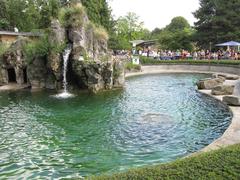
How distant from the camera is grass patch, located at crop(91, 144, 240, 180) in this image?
708cm

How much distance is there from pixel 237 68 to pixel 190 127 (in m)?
26.9

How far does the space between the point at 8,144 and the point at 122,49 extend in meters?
48.7

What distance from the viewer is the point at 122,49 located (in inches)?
2459

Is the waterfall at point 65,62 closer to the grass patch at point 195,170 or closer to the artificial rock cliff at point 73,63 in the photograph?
the artificial rock cliff at point 73,63

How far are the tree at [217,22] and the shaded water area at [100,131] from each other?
106 ft

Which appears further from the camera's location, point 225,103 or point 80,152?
point 225,103

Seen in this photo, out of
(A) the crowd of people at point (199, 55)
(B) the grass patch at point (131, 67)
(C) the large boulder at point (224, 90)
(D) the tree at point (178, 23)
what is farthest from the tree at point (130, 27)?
(C) the large boulder at point (224, 90)

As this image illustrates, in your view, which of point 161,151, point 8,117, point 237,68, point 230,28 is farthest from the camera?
point 230,28

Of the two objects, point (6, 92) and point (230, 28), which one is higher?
point (230, 28)

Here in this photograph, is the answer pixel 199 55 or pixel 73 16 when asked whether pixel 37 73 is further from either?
pixel 199 55

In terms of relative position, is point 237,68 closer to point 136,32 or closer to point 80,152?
point 80,152

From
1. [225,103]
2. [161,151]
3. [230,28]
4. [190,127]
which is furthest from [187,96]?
[230,28]

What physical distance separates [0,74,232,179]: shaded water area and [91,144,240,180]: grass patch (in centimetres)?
482

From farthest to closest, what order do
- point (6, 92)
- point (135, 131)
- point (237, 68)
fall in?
point (237, 68), point (6, 92), point (135, 131)
